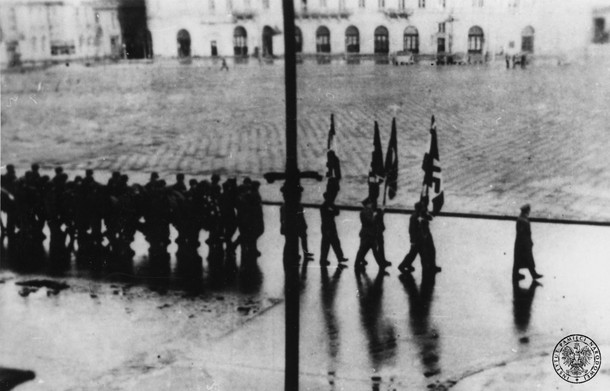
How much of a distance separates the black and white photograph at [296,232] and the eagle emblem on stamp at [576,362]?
0.11ft

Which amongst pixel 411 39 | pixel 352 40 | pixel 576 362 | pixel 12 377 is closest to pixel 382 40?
pixel 352 40

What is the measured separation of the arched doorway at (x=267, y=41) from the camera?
46.7 metres

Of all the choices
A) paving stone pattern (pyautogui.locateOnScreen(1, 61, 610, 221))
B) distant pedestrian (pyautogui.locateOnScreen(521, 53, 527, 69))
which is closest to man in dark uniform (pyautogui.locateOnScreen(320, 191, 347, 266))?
paving stone pattern (pyautogui.locateOnScreen(1, 61, 610, 221))

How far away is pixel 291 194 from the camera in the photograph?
4867mm

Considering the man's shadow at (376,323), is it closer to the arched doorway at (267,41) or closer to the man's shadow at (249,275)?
the man's shadow at (249,275)

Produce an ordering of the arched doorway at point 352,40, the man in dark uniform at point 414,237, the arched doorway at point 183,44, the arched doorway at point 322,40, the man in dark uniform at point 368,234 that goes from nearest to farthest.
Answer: the man in dark uniform at point 414,237 < the man in dark uniform at point 368,234 < the arched doorway at point 183,44 < the arched doorway at point 322,40 < the arched doorway at point 352,40

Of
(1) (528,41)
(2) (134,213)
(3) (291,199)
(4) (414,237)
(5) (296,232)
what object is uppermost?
(1) (528,41)

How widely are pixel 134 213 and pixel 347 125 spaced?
15.0 m

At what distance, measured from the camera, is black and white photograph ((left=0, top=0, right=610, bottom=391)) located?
8078mm

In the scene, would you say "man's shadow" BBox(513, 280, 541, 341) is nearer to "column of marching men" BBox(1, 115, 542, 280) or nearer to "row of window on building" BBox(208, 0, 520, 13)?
"column of marching men" BBox(1, 115, 542, 280)

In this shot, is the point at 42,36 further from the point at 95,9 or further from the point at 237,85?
the point at 237,85

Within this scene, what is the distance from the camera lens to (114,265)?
493 inches

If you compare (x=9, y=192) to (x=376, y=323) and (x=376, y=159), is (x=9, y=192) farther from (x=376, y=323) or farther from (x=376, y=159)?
(x=376, y=323)

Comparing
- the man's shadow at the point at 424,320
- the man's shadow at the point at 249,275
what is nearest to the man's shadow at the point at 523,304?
the man's shadow at the point at 424,320
